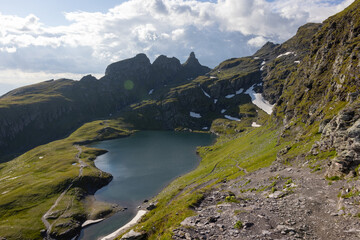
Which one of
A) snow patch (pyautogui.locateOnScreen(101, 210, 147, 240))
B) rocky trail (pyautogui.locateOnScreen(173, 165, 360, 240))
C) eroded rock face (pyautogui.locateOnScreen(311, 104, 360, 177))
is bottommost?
snow patch (pyautogui.locateOnScreen(101, 210, 147, 240))

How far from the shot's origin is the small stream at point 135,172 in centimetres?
6762

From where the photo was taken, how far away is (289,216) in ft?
75.0

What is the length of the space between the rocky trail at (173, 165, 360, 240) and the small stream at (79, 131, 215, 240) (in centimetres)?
4894

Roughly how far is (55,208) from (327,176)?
8635cm

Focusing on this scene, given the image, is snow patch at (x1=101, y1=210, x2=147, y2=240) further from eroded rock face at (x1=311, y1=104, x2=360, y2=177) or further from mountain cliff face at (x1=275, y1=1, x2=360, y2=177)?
mountain cliff face at (x1=275, y1=1, x2=360, y2=177)

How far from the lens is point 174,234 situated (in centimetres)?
2388

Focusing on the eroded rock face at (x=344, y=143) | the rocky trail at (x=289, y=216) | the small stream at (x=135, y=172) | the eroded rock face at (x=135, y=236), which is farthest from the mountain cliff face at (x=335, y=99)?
the small stream at (x=135, y=172)

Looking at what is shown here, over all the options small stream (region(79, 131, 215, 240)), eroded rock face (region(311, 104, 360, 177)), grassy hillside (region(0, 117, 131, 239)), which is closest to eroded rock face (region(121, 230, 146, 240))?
eroded rock face (region(311, 104, 360, 177))

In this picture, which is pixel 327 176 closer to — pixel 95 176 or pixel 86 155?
pixel 95 176

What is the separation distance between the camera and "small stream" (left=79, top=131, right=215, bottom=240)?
67.6m

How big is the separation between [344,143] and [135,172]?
319 feet

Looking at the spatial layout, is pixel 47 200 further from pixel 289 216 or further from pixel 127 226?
pixel 289 216

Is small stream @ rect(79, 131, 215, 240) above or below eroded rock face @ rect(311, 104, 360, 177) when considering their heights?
below

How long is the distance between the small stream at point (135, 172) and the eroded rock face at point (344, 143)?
60.0m
